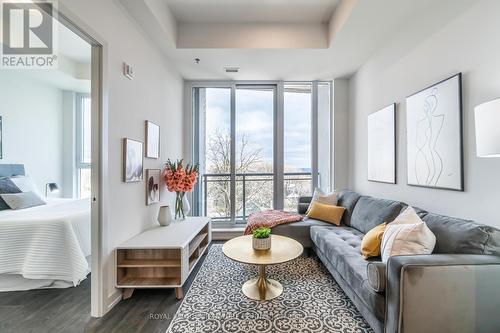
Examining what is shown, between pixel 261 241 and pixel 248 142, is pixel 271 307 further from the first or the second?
pixel 248 142

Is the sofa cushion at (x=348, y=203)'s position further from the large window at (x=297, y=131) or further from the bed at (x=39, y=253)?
the bed at (x=39, y=253)

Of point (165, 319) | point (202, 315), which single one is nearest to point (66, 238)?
point (165, 319)

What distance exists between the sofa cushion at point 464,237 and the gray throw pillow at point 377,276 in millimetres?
529

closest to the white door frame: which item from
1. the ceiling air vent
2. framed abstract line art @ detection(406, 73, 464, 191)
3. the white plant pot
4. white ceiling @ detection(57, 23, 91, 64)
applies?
the white plant pot

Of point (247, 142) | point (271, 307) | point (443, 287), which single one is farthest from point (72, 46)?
point (443, 287)

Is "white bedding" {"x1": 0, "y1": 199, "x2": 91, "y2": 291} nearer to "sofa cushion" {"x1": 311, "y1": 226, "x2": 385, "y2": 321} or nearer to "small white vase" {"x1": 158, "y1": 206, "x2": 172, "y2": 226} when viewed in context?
"small white vase" {"x1": 158, "y1": 206, "x2": 172, "y2": 226}

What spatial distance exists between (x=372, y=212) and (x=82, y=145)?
549 cm

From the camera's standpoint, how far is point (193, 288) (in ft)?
7.70

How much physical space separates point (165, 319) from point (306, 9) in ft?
11.7

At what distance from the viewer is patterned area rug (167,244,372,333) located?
178cm

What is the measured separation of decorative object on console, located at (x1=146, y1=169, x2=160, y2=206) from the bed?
2.53 ft

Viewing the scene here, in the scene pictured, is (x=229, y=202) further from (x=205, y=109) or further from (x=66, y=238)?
(x=66, y=238)

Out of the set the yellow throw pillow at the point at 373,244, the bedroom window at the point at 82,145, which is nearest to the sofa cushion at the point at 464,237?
the yellow throw pillow at the point at 373,244

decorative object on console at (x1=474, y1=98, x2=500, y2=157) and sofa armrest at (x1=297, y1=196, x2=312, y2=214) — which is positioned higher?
decorative object on console at (x1=474, y1=98, x2=500, y2=157)
